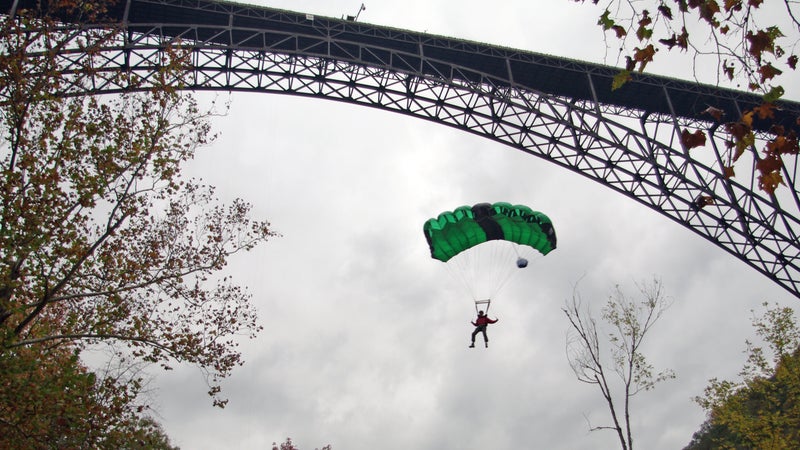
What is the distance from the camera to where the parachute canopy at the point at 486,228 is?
19.4m

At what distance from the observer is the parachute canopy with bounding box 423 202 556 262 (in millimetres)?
19422

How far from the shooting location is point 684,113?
25.0 metres

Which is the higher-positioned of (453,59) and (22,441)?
(453,59)

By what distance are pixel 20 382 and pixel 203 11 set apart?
15.2 metres

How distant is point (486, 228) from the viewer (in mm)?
19812

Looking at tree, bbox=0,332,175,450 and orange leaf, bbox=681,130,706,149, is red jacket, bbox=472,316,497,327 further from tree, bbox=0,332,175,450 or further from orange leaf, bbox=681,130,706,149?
orange leaf, bbox=681,130,706,149

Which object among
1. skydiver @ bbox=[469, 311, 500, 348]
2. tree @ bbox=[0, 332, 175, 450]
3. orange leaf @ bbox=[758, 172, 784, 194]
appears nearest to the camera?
orange leaf @ bbox=[758, 172, 784, 194]

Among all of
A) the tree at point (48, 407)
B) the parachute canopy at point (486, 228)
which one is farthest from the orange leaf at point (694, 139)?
the parachute canopy at point (486, 228)

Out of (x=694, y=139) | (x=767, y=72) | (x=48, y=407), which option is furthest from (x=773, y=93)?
(x=48, y=407)

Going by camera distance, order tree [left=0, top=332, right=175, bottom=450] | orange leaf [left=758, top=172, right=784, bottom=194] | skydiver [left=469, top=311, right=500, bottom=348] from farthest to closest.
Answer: skydiver [left=469, top=311, right=500, bottom=348] < tree [left=0, top=332, right=175, bottom=450] < orange leaf [left=758, top=172, right=784, bottom=194]

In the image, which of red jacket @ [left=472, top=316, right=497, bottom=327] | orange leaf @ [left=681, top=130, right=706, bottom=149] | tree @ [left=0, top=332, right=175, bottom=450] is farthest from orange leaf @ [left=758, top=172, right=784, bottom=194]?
red jacket @ [left=472, top=316, right=497, bottom=327]

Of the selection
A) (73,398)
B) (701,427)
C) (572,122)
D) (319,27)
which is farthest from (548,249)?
(701,427)

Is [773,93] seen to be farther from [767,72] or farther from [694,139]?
[694,139]

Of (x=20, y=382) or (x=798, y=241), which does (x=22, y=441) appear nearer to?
(x=20, y=382)
